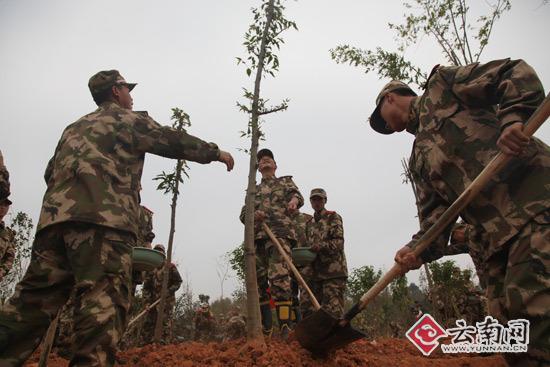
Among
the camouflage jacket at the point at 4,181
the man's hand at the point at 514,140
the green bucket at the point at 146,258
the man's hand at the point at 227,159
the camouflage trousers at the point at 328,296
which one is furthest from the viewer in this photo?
the camouflage trousers at the point at 328,296

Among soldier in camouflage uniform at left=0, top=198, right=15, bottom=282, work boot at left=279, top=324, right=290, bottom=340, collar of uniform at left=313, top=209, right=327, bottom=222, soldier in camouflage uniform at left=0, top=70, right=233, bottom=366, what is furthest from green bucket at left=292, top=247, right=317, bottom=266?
soldier in camouflage uniform at left=0, top=198, right=15, bottom=282

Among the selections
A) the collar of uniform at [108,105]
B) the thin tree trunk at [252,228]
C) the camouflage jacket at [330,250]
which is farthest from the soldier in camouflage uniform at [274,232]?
the collar of uniform at [108,105]

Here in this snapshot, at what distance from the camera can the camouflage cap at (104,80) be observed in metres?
2.98

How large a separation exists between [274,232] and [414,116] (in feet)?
10.8

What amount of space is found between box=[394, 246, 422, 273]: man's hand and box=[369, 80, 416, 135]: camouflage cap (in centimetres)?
101

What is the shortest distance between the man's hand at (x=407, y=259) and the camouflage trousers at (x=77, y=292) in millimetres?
1809

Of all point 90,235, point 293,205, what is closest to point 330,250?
point 293,205

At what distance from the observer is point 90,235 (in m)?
2.21

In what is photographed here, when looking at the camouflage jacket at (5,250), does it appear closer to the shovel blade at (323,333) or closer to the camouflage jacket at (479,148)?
the shovel blade at (323,333)

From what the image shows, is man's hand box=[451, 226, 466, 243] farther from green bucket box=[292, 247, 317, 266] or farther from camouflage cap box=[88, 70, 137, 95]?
camouflage cap box=[88, 70, 137, 95]

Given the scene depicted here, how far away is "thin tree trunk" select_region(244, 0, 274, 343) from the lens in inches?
135

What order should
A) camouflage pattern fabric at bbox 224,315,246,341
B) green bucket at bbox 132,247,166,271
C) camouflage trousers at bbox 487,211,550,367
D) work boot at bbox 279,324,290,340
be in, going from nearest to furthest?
camouflage trousers at bbox 487,211,550,367, green bucket at bbox 132,247,166,271, work boot at bbox 279,324,290,340, camouflage pattern fabric at bbox 224,315,246,341

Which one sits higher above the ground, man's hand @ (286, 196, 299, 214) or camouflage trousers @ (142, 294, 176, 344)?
man's hand @ (286, 196, 299, 214)

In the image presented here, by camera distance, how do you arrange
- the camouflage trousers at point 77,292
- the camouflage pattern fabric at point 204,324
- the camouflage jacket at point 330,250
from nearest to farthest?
the camouflage trousers at point 77,292
the camouflage jacket at point 330,250
the camouflage pattern fabric at point 204,324
